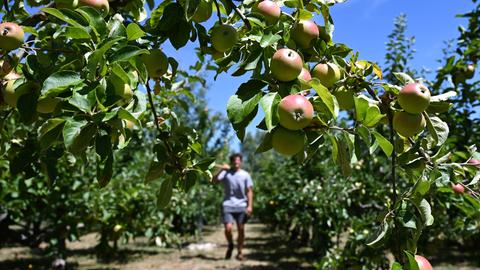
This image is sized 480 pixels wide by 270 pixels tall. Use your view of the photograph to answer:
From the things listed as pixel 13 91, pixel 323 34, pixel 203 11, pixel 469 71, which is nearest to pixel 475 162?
pixel 323 34

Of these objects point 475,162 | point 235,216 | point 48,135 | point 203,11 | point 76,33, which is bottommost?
point 235,216

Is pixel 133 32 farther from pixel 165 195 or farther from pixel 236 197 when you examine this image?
pixel 236 197

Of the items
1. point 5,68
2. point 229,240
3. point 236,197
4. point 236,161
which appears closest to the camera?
point 5,68

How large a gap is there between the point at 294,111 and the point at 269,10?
38 cm

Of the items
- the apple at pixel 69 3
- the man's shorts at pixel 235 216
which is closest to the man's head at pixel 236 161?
the man's shorts at pixel 235 216

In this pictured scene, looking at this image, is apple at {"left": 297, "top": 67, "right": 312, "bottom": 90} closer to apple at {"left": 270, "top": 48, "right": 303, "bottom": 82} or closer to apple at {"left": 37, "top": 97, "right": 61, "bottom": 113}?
apple at {"left": 270, "top": 48, "right": 303, "bottom": 82}

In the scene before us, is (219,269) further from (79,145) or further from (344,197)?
(79,145)

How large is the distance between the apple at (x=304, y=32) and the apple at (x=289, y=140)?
0.85 feet

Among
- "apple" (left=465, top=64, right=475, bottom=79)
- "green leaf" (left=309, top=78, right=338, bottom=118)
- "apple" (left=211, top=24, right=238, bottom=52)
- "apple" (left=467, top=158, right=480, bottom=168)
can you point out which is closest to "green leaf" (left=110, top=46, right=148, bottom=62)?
A: "apple" (left=211, top=24, right=238, bottom=52)

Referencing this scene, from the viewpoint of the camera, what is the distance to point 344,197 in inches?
201

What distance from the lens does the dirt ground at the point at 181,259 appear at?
18.7 feet

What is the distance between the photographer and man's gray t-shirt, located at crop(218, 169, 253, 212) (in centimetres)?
652

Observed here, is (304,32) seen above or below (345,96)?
above

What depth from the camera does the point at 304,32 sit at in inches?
42.8
